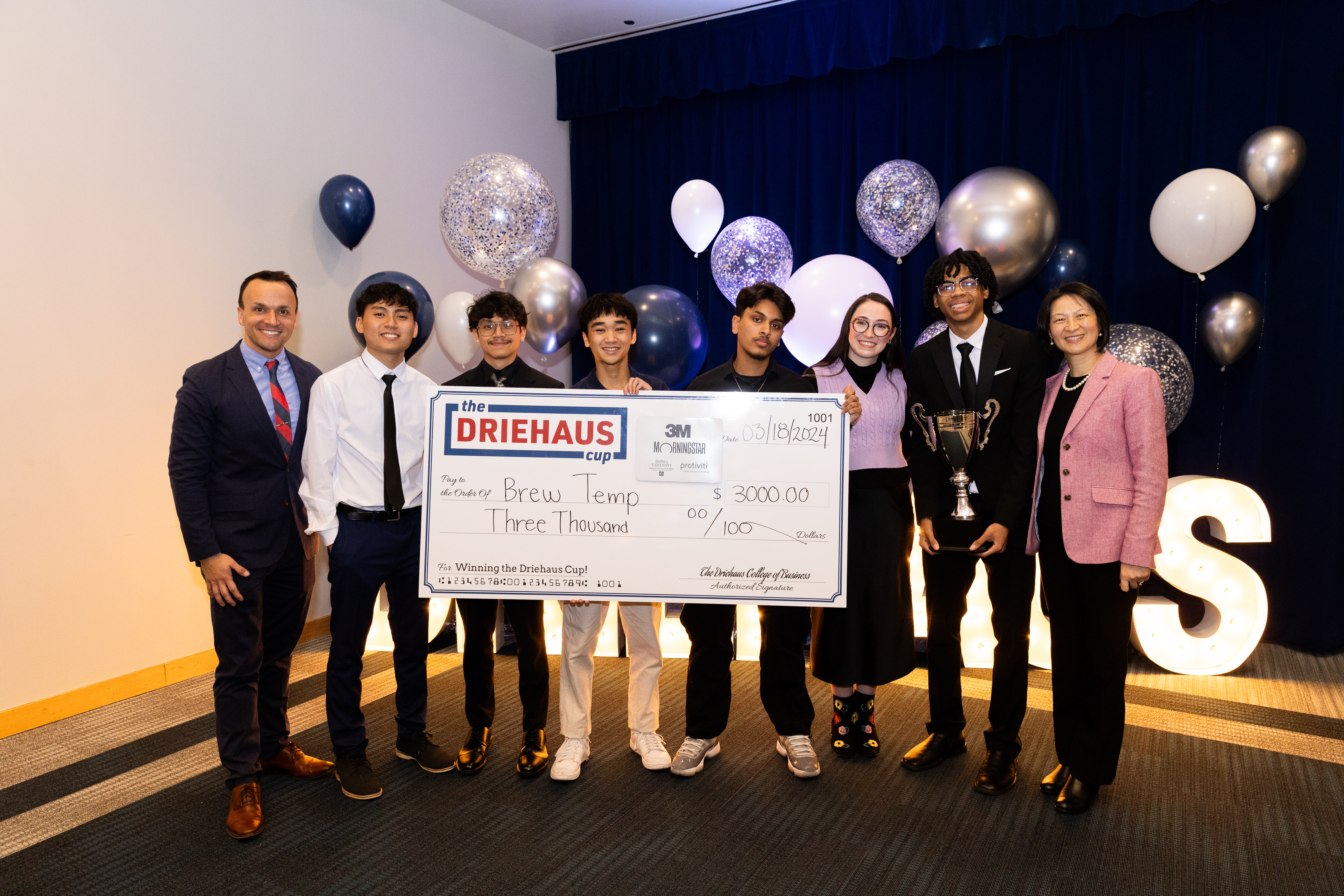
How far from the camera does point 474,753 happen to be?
2795 millimetres

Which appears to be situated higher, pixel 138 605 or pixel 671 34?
pixel 671 34

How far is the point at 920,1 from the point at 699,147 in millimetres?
1623

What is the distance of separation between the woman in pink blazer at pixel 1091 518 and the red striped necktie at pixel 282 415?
2346 millimetres

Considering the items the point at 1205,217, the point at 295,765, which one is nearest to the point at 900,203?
the point at 1205,217

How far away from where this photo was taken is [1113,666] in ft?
7.94

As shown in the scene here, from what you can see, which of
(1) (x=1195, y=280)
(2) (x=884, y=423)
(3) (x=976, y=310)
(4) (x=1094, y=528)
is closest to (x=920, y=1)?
(1) (x=1195, y=280)

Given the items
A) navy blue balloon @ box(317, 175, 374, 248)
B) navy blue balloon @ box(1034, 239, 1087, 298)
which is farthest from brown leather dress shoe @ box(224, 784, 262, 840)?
navy blue balloon @ box(1034, 239, 1087, 298)

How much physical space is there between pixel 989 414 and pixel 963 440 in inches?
4.8

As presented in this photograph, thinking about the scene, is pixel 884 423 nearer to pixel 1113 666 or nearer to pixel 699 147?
pixel 1113 666

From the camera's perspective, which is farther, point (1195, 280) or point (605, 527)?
point (1195, 280)

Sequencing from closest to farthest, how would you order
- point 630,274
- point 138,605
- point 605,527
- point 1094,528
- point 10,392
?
point 1094,528
point 605,527
point 10,392
point 138,605
point 630,274

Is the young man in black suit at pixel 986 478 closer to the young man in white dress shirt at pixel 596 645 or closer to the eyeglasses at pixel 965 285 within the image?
the eyeglasses at pixel 965 285

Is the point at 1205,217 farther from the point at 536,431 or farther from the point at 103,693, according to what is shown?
the point at 103,693

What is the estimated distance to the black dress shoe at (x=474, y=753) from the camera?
2.76 metres
